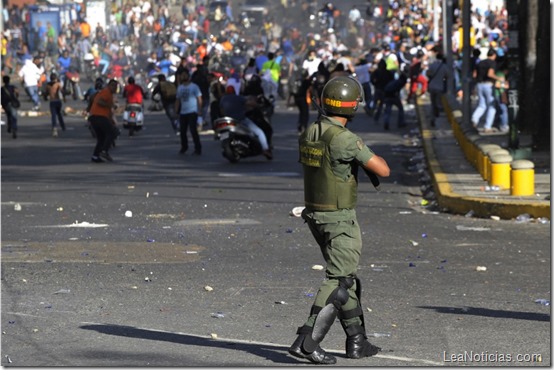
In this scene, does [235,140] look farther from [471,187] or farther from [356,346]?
[356,346]

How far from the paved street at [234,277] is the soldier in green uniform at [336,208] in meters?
0.23

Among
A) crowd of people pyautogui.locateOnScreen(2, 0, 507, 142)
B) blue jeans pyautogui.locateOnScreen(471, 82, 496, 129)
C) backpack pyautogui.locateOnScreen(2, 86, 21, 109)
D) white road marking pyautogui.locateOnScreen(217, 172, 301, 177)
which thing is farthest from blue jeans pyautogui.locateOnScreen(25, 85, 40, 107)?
white road marking pyautogui.locateOnScreen(217, 172, 301, 177)

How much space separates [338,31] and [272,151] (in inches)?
2219

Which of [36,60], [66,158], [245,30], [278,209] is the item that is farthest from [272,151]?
[245,30]

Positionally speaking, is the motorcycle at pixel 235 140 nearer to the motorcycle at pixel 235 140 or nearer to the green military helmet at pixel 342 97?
the motorcycle at pixel 235 140

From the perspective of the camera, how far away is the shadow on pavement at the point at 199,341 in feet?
28.2

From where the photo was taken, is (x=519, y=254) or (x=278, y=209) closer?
(x=519, y=254)

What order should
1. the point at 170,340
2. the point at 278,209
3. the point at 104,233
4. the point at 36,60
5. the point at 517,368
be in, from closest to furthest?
the point at 517,368 → the point at 170,340 → the point at 104,233 → the point at 278,209 → the point at 36,60

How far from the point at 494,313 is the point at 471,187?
8613 mm

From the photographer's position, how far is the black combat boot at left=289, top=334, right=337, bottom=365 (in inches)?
326

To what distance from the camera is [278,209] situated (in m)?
17.7

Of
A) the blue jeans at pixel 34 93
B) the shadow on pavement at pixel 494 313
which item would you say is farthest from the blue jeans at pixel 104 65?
the shadow on pavement at pixel 494 313

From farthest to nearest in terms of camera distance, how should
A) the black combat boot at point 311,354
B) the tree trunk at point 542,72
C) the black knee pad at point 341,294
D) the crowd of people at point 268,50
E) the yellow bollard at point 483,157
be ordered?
1. the crowd of people at point 268,50
2. the tree trunk at point 542,72
3. the yellow bollard at point 483,157
4. the black knee pad at point 341,294
5. the black combat boot at point 311,354

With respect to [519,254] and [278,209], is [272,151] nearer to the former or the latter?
[278,209]
